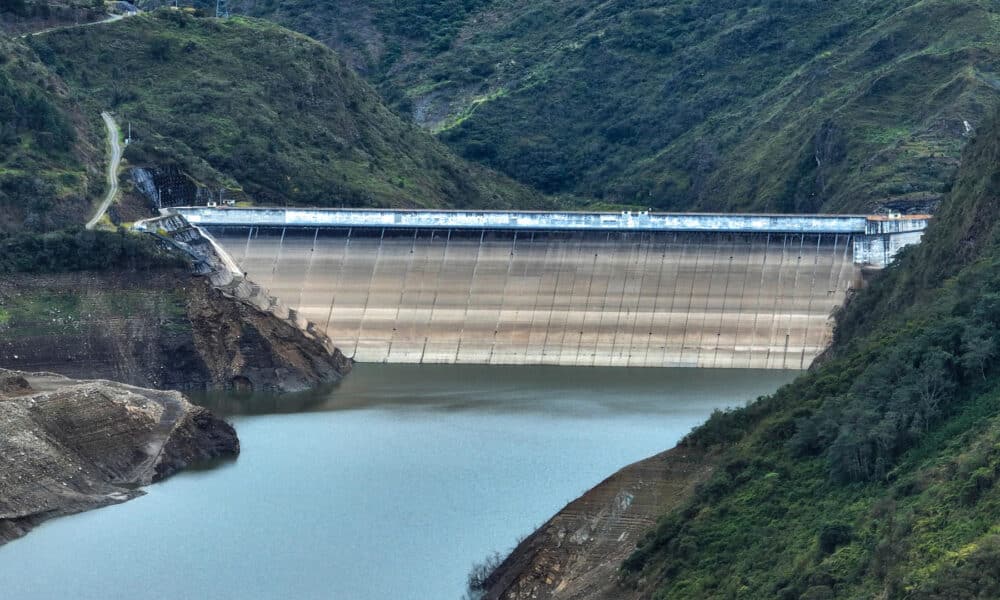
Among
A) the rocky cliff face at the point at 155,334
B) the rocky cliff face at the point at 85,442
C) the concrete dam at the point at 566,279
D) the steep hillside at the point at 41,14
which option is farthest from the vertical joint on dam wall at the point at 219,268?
the steep hillside at the point at 41,14

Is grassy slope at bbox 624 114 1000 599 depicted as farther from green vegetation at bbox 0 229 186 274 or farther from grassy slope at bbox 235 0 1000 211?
grassy slope at bbox 235 0 1000 211

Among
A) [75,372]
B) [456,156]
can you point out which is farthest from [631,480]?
[456,156]

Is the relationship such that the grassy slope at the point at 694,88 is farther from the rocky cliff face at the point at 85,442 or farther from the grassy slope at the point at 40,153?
the rocky cliff face at the point at 85,442

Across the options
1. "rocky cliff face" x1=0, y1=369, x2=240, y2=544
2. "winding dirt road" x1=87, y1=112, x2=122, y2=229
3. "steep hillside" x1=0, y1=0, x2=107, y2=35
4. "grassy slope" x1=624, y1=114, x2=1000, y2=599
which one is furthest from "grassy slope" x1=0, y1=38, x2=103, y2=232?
"grassy slope" x1=624, y1=114, x2=1000, y2=599

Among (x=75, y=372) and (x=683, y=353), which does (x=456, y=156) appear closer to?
(x=683, y=353)

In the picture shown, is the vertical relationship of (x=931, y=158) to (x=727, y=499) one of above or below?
above

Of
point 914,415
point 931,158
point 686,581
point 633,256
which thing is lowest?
point 686,581

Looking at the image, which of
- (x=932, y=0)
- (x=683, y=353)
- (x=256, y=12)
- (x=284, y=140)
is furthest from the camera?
(x=256, y=12)

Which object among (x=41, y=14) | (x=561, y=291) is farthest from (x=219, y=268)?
(x=41, y=14)
